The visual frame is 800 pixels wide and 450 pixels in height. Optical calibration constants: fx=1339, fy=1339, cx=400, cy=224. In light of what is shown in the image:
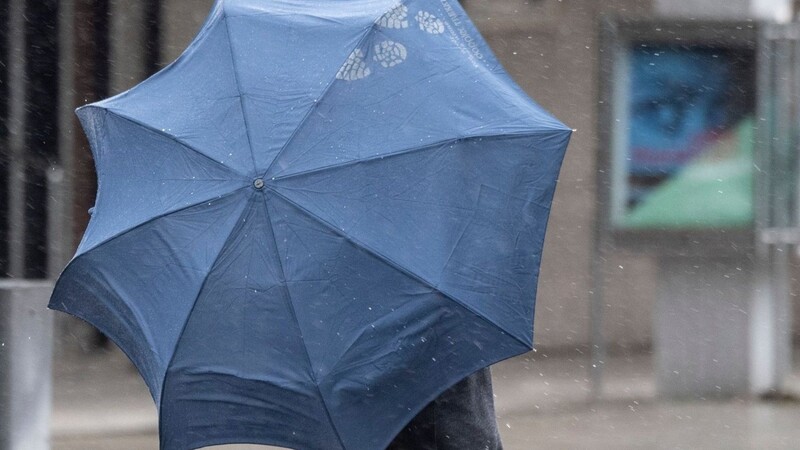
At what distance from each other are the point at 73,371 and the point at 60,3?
2498mm

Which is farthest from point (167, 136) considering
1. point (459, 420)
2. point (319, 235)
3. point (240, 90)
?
point (459, 420)

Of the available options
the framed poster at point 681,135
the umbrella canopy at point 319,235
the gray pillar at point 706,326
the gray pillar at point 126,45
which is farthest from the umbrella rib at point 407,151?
the gray pillar at point 126,45

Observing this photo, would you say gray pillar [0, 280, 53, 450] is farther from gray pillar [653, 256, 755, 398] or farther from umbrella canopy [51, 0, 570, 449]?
gray pillar [653, 256, 755, 398]

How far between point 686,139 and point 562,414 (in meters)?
1.79

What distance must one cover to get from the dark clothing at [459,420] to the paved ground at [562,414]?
135 inches

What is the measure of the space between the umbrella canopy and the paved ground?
141 inches

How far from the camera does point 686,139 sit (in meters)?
7.82

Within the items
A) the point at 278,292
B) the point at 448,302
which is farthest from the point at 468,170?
the point at 278,292

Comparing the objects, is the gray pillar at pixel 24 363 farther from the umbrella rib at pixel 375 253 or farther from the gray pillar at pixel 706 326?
the gray pillar at pixel 706 326

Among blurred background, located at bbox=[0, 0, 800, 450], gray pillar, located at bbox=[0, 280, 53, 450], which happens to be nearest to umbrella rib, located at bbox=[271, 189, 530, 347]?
gray pillar, located at bbox=[0, 280, 53, 450]

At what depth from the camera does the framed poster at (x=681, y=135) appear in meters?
7.63

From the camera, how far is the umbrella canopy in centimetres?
275

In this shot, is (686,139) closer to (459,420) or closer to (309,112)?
(459,420)

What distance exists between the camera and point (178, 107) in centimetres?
300
